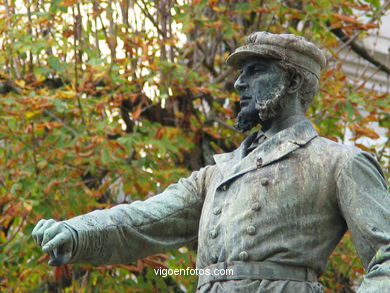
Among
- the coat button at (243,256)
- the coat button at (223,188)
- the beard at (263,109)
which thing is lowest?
the coat button at (243,256)

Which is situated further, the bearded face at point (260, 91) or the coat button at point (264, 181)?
the bearded face at point (260, 91)

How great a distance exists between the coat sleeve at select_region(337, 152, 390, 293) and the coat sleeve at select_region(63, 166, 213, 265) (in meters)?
0.96

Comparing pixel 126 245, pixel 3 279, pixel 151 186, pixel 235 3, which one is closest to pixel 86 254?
pixel 126 245

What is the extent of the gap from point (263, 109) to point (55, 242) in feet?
4.43

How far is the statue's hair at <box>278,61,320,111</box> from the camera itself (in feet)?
22.0

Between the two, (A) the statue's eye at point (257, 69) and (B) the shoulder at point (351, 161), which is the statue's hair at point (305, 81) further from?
(B) the shoulder at point (351, 161)

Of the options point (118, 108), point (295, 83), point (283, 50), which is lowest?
point (118, 108)

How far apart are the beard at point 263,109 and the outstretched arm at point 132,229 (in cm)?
41

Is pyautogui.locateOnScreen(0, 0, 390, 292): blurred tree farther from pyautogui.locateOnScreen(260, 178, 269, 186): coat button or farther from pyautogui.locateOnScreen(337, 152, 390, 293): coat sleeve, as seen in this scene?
pyautogui.locateOnScreen(337, 152, 390, 293): coat sleeve

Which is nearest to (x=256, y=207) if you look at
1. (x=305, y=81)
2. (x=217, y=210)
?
(x=217, y=210)

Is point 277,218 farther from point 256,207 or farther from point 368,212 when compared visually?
point 368,212

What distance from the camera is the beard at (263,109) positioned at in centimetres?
670

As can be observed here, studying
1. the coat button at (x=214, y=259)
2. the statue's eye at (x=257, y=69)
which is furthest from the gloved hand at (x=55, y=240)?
the statue's eye at (x=257, y=69)

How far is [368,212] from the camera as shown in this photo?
6.21 metres
